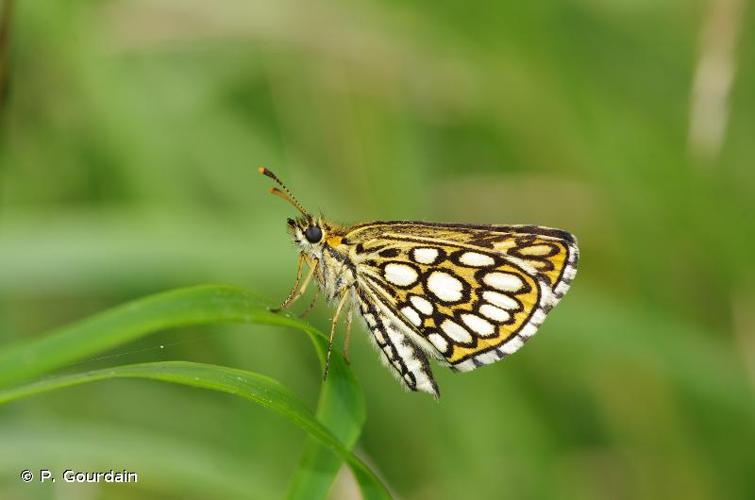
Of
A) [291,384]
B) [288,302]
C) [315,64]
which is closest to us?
[288,302]

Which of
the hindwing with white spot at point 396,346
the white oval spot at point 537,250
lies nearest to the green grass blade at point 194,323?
the hindwing with white spot at point 396,346

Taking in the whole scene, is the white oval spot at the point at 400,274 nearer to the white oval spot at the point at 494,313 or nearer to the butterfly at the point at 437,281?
the butterfly at the point at 437,281

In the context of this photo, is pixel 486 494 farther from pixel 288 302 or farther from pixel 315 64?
pixel 315 64

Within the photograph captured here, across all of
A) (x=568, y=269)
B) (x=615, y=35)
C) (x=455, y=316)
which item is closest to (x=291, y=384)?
(x=455, y=316)

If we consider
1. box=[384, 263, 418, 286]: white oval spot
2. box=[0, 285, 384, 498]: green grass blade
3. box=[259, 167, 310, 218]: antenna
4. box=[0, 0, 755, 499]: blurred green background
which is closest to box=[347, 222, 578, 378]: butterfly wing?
box=[384, 263, 418, 286]: white oval spot

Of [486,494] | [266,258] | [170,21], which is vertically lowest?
[486,494]

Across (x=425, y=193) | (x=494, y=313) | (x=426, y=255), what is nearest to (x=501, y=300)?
(x=494, y=313)

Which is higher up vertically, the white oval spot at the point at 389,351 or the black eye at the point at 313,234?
the black eye at the point at 313,234
